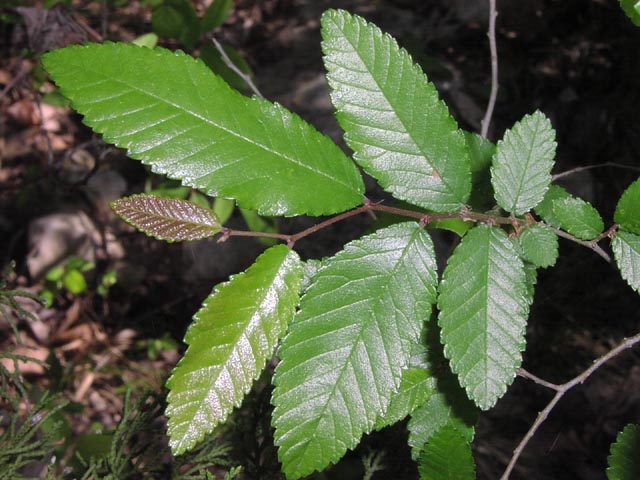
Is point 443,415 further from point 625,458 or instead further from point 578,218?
point 578,218

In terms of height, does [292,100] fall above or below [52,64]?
below

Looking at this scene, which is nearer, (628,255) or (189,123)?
(189,123)

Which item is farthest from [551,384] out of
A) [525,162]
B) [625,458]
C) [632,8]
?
[632,8]

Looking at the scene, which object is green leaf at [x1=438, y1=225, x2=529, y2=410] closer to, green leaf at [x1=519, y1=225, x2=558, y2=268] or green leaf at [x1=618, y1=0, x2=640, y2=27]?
green leaf at [x1=519, y1=225, x2=558, y2=268]

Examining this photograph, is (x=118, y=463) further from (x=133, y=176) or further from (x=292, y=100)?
(x=292, y=100)

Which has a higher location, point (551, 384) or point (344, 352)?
point (344, 352)

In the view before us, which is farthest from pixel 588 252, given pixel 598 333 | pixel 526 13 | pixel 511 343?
pixel 511 343

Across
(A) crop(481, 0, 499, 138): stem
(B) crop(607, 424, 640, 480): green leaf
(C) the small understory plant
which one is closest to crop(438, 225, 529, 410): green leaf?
(C) the small understory plant
